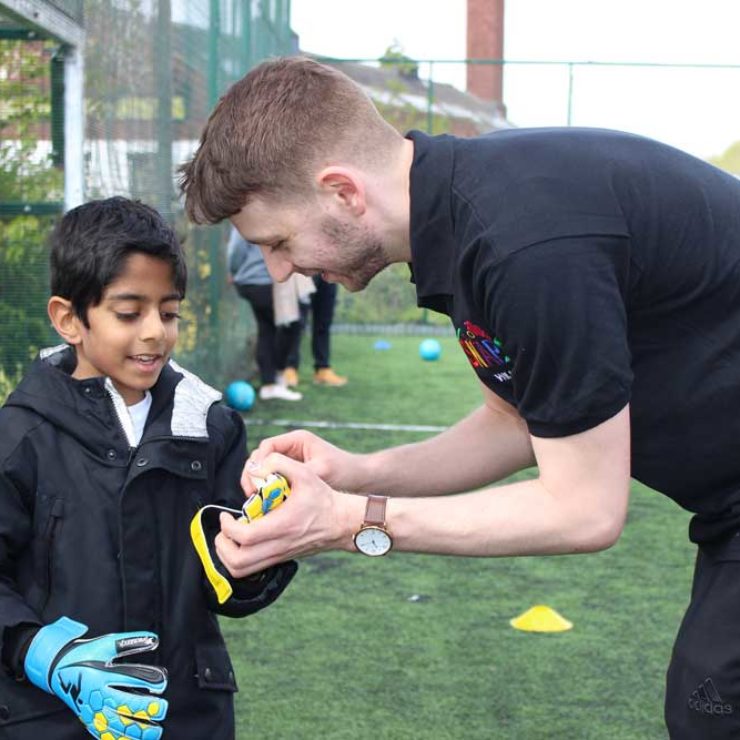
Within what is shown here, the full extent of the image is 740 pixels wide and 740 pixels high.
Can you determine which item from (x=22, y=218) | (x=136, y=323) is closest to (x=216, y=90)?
(x=22, y=218)

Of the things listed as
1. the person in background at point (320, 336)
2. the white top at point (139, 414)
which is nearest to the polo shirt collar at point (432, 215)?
the white top at point (139, 414)

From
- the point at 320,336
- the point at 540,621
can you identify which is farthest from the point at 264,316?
the point at 540,621

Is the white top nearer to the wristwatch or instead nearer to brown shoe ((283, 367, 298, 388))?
the wristwatch

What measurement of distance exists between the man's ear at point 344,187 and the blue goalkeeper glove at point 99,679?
3.20 ft

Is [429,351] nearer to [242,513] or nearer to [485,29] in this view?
[242,513]

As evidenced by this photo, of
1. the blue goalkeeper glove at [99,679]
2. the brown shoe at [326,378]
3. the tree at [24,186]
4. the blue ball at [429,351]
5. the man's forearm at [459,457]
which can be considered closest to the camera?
the blue goalkeeper glove at [99,679]

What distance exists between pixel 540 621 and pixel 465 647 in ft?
1.27

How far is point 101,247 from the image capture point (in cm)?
286

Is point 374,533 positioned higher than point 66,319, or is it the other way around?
point 66,319

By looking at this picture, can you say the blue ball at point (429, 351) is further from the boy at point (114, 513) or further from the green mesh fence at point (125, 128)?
the boy at point (114, 513)

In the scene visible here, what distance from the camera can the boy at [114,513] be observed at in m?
2.56

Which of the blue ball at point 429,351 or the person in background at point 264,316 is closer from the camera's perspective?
the person in background at point 264,316

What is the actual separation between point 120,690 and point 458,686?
6.53 ft

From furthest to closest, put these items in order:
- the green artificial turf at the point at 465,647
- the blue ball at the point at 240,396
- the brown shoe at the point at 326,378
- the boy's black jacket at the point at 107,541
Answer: the brown shoe at the point at 326,378 → the blue ball at the point at 240,396 → the green artificial turf at the point at 465,647 → the boy's black jacket at the point at 107,541
